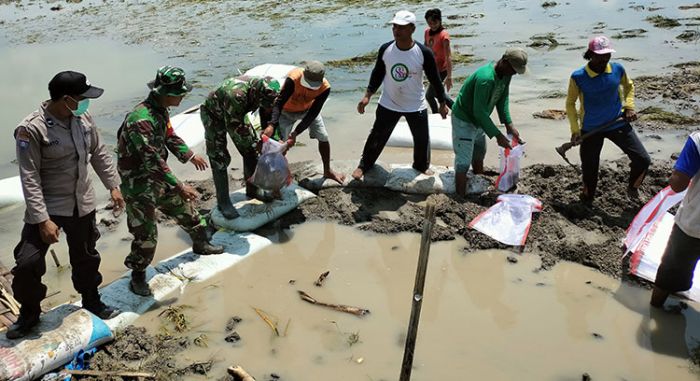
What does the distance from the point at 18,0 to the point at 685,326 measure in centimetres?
3225

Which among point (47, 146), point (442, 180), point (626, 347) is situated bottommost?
point (626, 347)

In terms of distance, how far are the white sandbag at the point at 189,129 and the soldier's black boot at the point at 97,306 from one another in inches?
133

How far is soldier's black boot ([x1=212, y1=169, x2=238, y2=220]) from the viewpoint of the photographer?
4707mm

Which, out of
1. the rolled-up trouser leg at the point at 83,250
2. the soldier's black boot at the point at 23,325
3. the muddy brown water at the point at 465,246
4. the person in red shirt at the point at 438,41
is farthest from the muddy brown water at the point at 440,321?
the person in red shirt at the point at 438,41

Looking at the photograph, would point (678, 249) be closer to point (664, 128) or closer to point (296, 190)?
point (296, 190)

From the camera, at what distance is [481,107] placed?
467cm

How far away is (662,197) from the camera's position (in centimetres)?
393

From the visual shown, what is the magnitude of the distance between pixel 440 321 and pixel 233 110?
221 cm

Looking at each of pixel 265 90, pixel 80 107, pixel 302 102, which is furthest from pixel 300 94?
pixel 80 107

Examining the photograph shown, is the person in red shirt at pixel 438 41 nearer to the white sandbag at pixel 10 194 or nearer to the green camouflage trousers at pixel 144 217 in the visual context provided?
the green camouflage trousers at pixel 144 217

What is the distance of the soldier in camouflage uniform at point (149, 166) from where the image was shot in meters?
3.41

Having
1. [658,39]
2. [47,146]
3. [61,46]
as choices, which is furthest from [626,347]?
[61,46]

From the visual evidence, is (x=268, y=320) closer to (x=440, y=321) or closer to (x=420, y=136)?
(x=440, y=321)

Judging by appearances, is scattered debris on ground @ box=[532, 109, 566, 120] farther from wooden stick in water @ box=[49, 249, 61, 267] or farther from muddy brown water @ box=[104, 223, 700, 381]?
wooden stick in water @ box=[49, 249, 61, 267]
